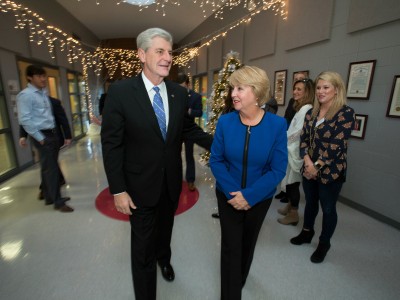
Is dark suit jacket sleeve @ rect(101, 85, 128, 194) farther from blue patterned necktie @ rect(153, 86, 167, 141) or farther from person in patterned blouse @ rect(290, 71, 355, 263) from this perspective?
person in patterned blouse @ rect(290, 71, 355, 263)

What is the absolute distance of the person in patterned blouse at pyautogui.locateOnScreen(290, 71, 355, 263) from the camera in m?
1.81

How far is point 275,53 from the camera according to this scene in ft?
14.9

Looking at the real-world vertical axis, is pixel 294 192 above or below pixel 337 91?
below

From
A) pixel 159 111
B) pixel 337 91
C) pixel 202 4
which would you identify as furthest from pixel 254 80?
pixel 202 4

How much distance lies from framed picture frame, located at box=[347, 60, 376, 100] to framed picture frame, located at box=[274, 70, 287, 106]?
1.40m

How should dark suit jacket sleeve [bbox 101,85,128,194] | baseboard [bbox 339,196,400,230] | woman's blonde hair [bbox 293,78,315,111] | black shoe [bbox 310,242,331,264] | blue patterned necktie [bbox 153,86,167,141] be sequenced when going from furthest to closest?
baseboard [bbox 339,196,400,230] < woman's blonde hair [bbox 293,78,315,111] < black shoe [bbox 310,242,331,264] < blue patterned necktie [bbox 153,86,167,141] < dark suit jacket sleeve [bbox 101,85,128,194]

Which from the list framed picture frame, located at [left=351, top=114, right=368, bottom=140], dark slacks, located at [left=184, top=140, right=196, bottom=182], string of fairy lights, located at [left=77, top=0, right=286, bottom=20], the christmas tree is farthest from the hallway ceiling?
framed picture frame, located at [left=351, top=114, right=368, bottom=140]

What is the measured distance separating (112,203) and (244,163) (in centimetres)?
243

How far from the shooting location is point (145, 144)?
1349mm

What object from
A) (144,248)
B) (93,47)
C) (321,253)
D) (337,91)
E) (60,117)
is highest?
(93,47)

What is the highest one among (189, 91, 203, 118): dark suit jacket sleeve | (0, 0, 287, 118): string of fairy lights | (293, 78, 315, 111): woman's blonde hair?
(0, 0, 287, 118): string of fairy lights

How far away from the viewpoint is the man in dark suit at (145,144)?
1286 mm

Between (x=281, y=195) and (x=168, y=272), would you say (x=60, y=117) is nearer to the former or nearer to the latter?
(x=168, y=272)

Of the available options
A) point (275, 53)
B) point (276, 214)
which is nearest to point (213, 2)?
point (275, 53)
